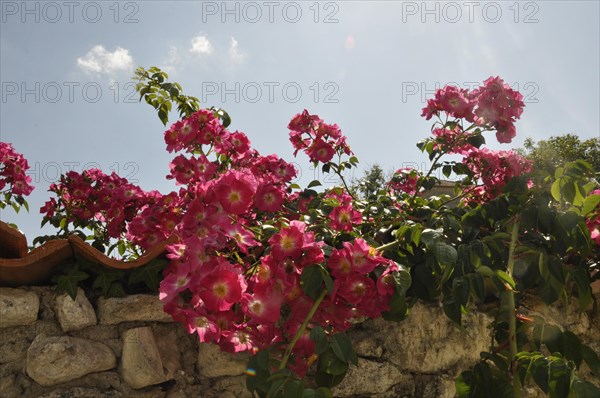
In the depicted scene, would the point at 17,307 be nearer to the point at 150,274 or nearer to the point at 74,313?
the point at 74,313

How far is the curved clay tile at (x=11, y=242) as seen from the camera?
132cm

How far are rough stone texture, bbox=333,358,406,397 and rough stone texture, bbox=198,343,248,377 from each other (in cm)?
28

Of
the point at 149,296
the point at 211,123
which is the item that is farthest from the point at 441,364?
the point at 211,123

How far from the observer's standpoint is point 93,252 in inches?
54.6

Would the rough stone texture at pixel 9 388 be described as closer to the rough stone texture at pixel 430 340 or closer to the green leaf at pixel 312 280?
the green leaf at pixel 312 280

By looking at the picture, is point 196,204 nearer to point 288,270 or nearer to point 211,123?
point 288,270

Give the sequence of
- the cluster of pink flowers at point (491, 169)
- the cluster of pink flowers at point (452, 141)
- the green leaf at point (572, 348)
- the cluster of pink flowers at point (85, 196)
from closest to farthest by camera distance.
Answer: the green leaf at point (572, 348) → the cluster of pink flowers at point (491, 169) → the cluster of pink flowers at point (452, 141) → the cluster of pink flowers at point (85, 196)

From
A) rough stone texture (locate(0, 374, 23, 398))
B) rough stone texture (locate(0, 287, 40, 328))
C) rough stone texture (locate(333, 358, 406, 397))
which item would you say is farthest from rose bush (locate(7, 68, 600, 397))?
rough stone texture (locate(0, 374, 23, 398))

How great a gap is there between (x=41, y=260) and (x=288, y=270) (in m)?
0.69

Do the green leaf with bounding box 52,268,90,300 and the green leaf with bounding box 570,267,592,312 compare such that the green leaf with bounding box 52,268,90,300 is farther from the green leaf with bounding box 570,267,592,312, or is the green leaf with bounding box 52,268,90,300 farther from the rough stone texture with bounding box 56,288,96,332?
the green leaf with bounding box 570,267,592,312

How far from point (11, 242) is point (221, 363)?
26.3 inches

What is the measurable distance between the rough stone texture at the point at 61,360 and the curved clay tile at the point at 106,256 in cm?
22

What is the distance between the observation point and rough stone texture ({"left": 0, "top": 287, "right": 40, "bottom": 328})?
1.33 m

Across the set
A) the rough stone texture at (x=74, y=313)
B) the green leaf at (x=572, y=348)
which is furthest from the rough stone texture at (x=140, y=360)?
the green leaf at (x=572, y=348)
